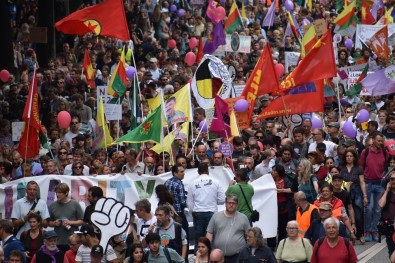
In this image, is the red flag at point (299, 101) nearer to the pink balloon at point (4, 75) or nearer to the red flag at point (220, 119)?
the red flag at point (220, 119)

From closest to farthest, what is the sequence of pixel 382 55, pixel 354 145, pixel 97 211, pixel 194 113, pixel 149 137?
pixel 97 211
pixel 149 137
pixel 354 145
pixel 194 113
pixel 382 55

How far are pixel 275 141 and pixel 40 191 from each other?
499 cm

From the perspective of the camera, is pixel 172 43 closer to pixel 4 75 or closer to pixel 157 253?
pixel 4 75

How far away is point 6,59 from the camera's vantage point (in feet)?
113

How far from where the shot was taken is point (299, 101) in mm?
26125

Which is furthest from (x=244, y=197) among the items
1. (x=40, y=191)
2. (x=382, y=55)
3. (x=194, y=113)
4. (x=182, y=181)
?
(x=382, y=55)

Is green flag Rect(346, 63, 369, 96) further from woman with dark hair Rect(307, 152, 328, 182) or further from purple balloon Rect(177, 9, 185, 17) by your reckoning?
purple balloon Rect(177, 9, 185, 17)

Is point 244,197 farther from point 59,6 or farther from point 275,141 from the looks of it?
point 59,6

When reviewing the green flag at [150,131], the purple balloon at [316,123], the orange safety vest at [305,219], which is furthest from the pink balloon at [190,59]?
the orange safety vest at [305,219]

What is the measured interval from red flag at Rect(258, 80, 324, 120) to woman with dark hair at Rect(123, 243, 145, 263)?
847 cm

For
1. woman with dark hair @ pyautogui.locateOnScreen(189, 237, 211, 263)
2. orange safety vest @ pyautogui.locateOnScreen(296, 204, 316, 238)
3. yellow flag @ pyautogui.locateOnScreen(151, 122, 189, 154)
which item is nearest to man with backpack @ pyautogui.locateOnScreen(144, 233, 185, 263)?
woman with dark hair @ pyautogui.locateOnScreen(189, 237, 211, 263)

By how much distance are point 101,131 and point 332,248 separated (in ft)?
25.5

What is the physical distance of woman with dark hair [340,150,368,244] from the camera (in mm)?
23938

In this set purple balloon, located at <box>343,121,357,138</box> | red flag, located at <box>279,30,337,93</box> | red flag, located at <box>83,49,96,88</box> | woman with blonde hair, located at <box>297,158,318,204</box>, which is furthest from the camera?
red flag, located at <box>83,49,96,88</box>
